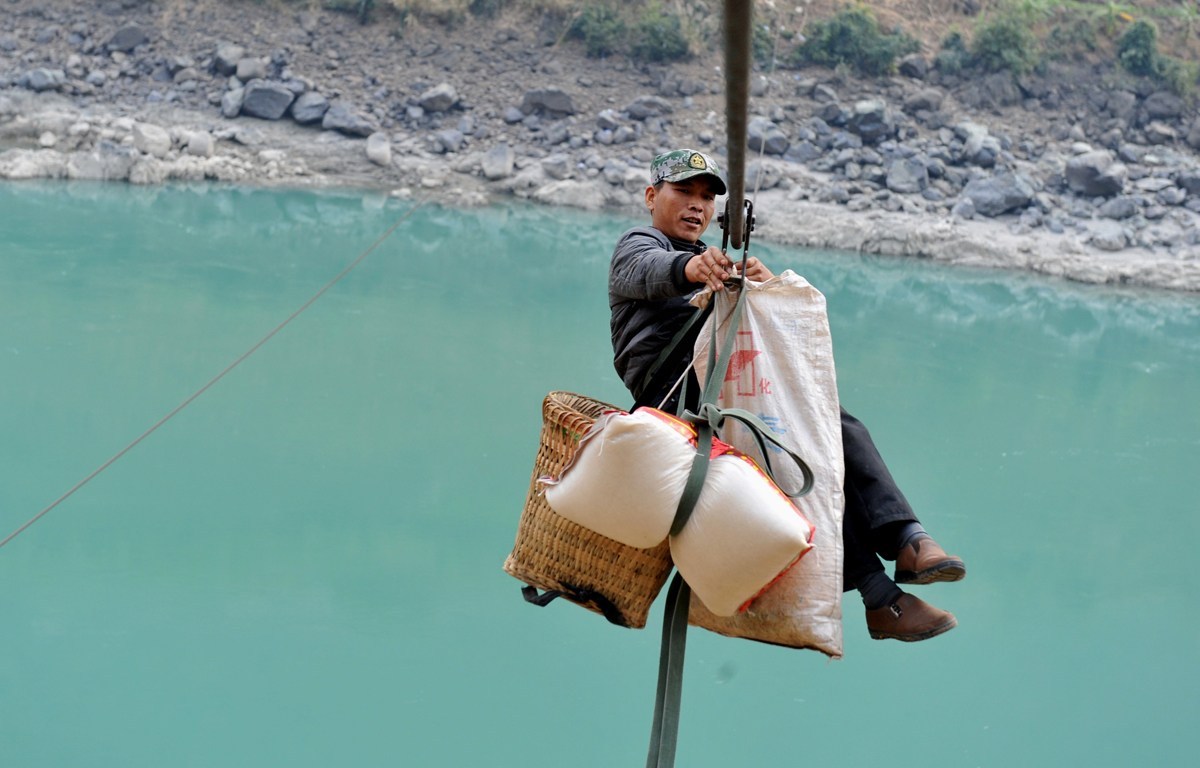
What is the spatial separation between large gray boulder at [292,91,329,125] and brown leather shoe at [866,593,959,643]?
11636mm

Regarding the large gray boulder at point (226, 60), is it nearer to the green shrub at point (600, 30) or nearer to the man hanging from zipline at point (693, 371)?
the green shrub at point (600, 30)

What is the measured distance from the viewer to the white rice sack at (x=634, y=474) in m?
1.63

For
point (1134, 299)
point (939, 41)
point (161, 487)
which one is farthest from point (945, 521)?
point (939, 41)

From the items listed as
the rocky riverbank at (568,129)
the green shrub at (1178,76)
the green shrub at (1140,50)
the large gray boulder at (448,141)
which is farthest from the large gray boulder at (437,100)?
the green shrub at (1178,76)

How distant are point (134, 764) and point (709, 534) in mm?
2296

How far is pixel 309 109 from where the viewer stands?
12648 millimetres

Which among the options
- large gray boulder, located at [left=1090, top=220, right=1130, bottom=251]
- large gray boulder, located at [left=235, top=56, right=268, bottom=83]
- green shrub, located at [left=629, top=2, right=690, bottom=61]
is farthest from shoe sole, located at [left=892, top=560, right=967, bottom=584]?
green shrub, located at [left=629, top=2, right=690, bottom=61]

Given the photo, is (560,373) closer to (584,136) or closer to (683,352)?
(683,352)

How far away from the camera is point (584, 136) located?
12.7 metres

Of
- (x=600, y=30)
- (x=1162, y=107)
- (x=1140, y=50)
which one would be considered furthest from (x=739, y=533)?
(x=1140, y=50)

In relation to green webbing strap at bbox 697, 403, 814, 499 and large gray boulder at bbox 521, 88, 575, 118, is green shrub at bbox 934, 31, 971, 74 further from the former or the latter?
green webbing strap at bbox 697, 403, 814, 499

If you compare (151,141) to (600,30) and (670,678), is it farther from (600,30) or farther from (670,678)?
(670,678)

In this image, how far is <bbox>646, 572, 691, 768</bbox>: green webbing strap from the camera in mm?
1799

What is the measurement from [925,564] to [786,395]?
333 mm
